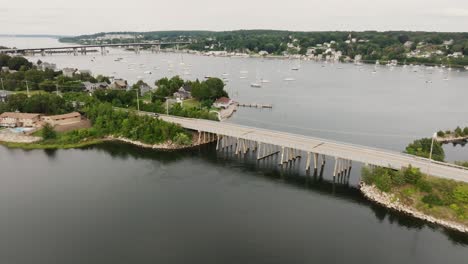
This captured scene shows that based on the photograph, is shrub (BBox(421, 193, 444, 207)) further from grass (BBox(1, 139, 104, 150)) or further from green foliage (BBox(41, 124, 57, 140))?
green foliage (BBox(41, 124, 57, 140))

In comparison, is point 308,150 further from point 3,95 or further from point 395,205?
point 3,95

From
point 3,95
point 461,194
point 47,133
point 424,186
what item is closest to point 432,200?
point 424,186

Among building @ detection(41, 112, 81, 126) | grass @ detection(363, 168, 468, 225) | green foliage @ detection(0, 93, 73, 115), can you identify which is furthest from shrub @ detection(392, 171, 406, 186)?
green foliage @ detection(0, 93, 73, 115)

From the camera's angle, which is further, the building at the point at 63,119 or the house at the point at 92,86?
the house at the point at 92,86

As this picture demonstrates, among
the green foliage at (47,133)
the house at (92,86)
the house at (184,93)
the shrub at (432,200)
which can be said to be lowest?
the shrub at (432,200)

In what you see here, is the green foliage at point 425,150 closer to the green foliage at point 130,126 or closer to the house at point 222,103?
the green foliage at point 130,126

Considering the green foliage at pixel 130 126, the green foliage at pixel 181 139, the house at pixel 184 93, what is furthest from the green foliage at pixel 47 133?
the house at pixel 184 93
